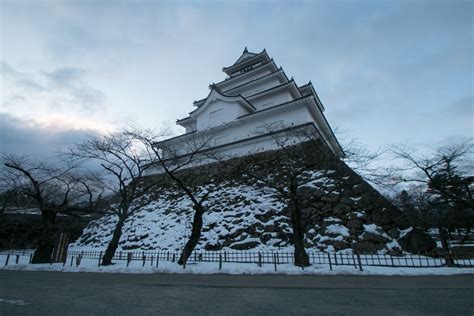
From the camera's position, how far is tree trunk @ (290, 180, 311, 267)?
9102mm

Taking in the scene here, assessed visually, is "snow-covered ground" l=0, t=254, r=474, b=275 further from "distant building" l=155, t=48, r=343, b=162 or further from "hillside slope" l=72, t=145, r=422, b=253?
"distant building" l=155, t=48, r=343, b=162

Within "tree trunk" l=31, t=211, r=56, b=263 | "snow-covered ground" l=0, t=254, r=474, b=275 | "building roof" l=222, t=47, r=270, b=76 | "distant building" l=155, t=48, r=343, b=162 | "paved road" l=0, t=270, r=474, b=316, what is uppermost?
"building roof" l=222, t=47, r=270, b=76

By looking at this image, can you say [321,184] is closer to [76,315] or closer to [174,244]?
[174,244]

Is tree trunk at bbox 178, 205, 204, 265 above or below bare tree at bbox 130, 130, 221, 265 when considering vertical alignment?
below

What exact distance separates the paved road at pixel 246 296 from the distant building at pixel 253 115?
12514mm

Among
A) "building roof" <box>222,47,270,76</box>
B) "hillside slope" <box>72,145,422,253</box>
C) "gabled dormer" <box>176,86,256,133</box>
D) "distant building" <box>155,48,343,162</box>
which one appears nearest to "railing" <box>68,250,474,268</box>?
"hillside slope" <box>72,145,422,253</box>

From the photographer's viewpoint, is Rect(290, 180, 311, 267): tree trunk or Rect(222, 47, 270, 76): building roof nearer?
Rect(290, 180, 311, 267): tree trunk

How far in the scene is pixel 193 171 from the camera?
2295 centimetres

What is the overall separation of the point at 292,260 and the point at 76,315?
788 cm

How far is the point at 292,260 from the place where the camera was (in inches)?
393

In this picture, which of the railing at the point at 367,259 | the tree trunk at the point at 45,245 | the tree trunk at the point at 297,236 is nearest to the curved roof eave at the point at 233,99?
the tree trunk at the point at 297,236

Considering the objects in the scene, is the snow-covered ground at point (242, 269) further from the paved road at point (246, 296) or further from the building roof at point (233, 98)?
the building roof at point (233, 98)

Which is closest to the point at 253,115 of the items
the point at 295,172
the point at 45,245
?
the point at 295,172

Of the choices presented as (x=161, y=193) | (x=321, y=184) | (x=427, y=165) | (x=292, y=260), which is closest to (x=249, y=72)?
(x=161, y=193)
